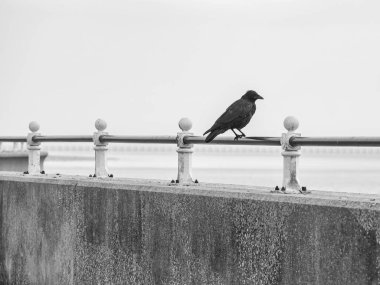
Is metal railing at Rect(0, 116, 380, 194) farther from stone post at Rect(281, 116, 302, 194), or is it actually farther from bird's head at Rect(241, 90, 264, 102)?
bird's head at Rect(241, 90, 264, 102)

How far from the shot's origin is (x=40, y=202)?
12977 millimetres

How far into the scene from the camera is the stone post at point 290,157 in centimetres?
890

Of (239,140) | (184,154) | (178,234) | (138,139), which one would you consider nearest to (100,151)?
(138,139)

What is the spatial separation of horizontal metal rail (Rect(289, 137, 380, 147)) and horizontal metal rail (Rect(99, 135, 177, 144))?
225 centimetres

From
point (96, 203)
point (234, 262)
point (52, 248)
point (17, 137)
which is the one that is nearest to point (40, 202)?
point (52, 248)

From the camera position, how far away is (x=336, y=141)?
8.48 metres

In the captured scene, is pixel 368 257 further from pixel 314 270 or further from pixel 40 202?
pixel 40 202

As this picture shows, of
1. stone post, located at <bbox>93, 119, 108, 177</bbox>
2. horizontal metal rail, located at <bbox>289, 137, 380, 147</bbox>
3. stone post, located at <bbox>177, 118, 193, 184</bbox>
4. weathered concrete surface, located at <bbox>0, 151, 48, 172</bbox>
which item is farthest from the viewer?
weathered concrete surface, located at <bbox>0, 151, 48, 172</bbox>

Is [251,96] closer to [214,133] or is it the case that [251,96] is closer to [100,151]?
[214,133]

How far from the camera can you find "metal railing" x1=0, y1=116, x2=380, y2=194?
8.70 metres

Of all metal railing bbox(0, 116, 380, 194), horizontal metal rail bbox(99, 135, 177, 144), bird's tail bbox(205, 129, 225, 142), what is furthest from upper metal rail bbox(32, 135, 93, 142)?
bird's tail bbox(205, 129, 225, 142)

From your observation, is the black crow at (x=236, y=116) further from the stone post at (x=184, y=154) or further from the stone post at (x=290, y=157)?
the stone post at (x=290, y=157)

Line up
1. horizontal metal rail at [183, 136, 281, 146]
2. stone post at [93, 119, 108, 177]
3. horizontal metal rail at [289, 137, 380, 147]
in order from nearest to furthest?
horizontal metal rail at [289, 137, 380, 147] < horizontal metal rail at [183, 136, 281, 146] < stone post at [93, 119, 108, 177]

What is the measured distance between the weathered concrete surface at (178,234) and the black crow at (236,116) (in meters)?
0.56
